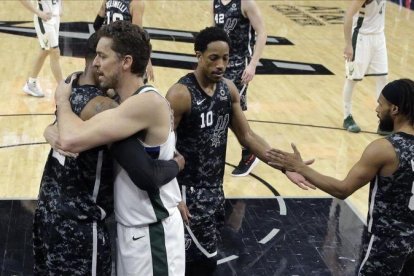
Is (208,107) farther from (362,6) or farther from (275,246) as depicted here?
(362,6)

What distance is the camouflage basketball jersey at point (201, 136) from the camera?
14.6 feet

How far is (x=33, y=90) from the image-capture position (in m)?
9.45

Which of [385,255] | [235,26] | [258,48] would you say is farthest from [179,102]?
[235,26]

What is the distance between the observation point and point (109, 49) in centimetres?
317

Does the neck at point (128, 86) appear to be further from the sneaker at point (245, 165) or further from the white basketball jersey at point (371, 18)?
the white basketball jersey at point (371, 18)

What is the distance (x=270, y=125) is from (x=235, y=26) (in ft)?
6.61

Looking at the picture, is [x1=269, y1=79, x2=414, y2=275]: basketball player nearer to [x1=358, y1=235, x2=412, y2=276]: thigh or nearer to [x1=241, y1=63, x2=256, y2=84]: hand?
[x1=358, y1=235, x2=412, y2=276]: thigh

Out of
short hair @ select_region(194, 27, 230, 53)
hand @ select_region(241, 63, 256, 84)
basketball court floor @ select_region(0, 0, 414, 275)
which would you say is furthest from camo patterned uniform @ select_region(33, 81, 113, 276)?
hand @ select_region(241, 63, 256, 84)

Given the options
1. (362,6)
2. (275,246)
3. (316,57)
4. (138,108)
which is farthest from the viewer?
(316,57)

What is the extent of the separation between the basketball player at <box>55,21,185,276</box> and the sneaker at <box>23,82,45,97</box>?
20.6ft

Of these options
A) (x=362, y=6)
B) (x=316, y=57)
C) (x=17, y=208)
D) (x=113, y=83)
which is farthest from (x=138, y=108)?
(x=316, y=57)

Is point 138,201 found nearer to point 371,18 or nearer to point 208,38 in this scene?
point 208,38

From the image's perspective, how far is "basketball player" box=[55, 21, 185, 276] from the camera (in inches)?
122

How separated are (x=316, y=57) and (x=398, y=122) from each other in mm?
8994
